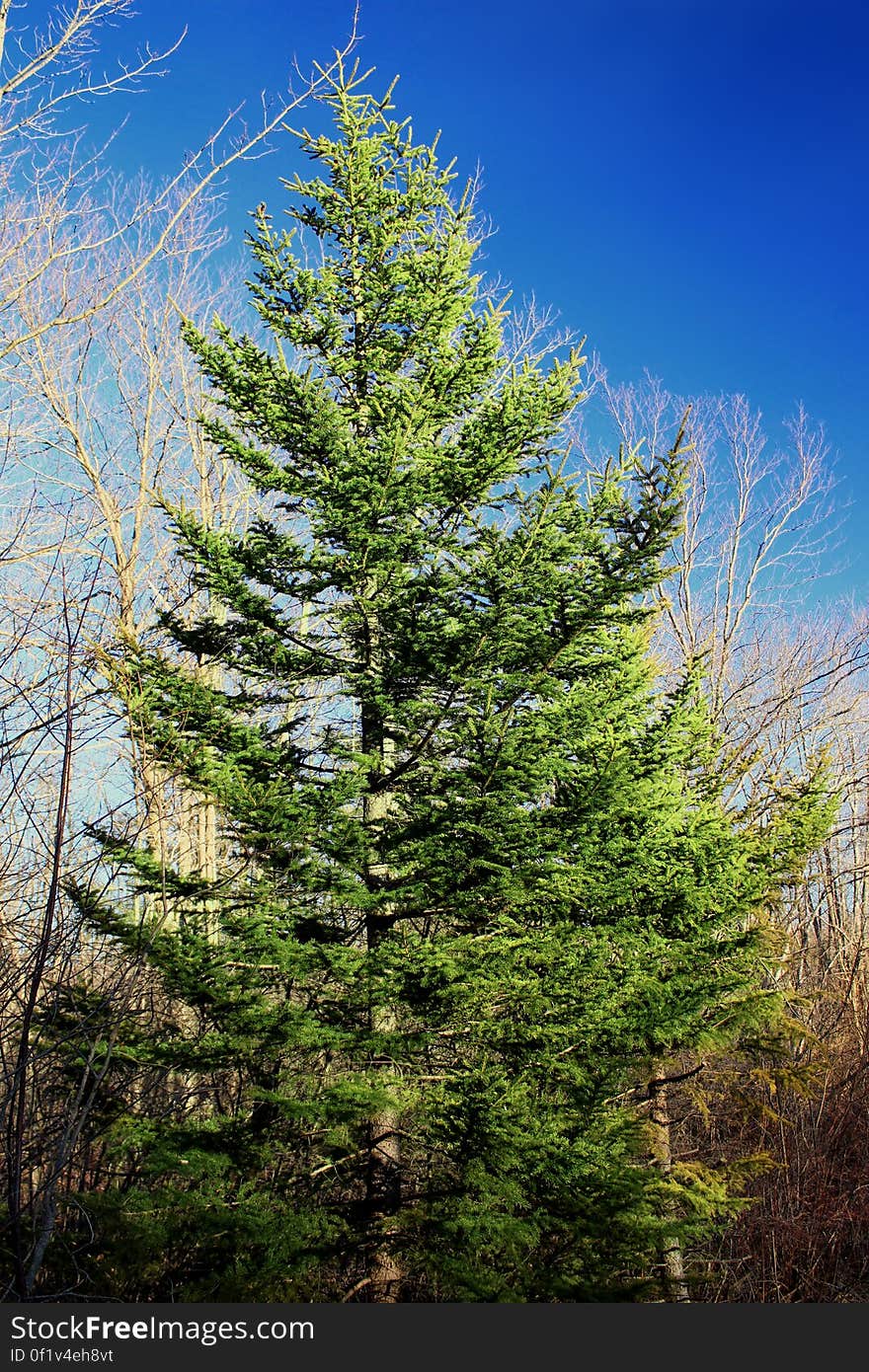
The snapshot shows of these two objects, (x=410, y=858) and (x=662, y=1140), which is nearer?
(x=410, y=858)

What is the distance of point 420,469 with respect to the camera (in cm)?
758

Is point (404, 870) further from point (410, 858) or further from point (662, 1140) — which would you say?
point (662, 1140)

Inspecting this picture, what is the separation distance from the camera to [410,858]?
6973 millimetres

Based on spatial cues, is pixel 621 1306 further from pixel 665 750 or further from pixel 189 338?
pixel 189 338

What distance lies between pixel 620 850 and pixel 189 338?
19.1ft

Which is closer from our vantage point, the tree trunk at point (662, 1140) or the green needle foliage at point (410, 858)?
the green needle foliage at point (410, 858)

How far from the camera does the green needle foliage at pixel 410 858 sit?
624cm

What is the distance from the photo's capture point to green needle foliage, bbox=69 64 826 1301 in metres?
6.24

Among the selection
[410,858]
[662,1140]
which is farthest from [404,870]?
[662,1140]

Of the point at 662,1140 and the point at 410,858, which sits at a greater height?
the point at 410,858

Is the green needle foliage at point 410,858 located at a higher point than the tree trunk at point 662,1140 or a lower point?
higher

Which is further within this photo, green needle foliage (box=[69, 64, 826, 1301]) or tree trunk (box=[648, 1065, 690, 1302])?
tree trunk (box=[648, 1065, 690, 1302])

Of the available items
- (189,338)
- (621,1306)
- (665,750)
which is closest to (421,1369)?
(621,1306)

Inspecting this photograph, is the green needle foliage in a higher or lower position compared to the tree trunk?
higher
